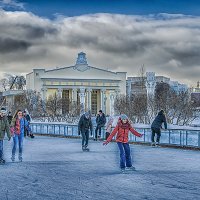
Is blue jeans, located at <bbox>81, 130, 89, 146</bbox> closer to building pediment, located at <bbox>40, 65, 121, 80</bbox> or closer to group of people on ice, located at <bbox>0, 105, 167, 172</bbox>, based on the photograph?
group of people on ice, located at <bbox>0, 105, 167, 172</bbox>

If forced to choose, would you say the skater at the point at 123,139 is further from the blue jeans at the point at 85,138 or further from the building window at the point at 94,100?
the building window at the point at 94,100

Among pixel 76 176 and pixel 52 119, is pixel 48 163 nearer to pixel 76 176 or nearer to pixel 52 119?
pixel 76 176

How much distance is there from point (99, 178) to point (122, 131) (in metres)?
1.67

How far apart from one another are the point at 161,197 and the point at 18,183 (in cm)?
326

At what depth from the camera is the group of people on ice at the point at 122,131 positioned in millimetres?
12352

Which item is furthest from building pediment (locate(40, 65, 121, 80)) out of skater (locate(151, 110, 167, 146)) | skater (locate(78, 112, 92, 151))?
skater (locate(78, 112, 92, 151))

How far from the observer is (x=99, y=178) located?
11133 millimetres

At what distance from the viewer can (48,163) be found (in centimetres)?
1437

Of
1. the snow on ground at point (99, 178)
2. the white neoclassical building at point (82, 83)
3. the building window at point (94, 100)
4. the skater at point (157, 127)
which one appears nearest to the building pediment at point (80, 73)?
the white neoclassical building at point (82, 83)

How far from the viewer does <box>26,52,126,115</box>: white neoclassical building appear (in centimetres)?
9319

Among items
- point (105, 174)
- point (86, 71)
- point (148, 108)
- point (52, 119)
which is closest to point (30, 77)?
point (86, 71)

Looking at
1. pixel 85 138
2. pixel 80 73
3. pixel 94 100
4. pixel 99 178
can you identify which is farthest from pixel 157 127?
pixel 94 100

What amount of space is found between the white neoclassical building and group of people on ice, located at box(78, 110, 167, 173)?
6839cm

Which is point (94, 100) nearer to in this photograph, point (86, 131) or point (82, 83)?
point (82, 83)
